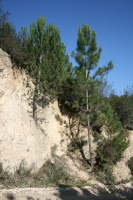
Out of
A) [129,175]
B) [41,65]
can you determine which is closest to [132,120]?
[129,175]

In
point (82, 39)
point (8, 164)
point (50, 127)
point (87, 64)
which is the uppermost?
point (82, 39)

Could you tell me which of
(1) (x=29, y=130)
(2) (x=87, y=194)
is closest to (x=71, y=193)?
(2) (x=87, y=194)

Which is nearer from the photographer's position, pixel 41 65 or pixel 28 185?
pixel 28 185

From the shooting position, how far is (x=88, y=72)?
11.6 meters

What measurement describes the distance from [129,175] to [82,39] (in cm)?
1095

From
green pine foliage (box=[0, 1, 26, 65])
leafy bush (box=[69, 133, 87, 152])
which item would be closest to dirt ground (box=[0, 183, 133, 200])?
leafy bush (box=[69, 133, 87, 152])

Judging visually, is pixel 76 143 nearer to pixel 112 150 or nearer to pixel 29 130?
pixel 112 150

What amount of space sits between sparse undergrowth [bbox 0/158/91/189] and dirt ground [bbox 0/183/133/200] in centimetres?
45

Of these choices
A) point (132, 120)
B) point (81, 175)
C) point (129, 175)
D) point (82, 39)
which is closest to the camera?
point (81, 175)

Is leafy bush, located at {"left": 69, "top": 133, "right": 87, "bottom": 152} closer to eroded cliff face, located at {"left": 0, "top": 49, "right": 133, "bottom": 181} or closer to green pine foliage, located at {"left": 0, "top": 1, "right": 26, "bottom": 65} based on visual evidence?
eroded cliff face, located at {"left": 0, "top": 49, "right": 133, "bottom": 181}

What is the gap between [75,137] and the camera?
41.7 feet

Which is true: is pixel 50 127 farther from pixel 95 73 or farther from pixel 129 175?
pixel 129 175

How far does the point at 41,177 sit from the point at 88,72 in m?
7.50

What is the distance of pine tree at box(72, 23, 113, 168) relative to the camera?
10930 mm
